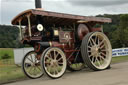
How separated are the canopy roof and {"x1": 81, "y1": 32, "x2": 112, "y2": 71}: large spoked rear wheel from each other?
866 millimetres

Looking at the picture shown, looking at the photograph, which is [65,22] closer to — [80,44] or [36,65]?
[80,44]

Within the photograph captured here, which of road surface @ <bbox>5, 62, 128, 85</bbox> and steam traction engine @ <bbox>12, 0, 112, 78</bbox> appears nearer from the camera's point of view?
road surface @ <bbox>5, 62, 128, 85</bbox>

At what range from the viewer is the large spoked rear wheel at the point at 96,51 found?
8.17 metres

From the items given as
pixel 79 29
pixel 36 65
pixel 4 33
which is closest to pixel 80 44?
pixel 79 29

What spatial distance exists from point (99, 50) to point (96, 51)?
0.23 metres

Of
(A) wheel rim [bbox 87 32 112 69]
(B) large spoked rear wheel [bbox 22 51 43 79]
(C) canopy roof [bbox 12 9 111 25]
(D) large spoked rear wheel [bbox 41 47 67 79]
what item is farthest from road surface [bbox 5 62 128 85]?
(C) canopy roof [bbox 12 9 111 25]

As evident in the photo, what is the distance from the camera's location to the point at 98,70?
848 cm

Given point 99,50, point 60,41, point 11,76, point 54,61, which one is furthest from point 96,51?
point 11,76

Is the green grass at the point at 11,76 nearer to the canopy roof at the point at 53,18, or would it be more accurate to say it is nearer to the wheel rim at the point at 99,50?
→ the canopy roof at the point at 53,18

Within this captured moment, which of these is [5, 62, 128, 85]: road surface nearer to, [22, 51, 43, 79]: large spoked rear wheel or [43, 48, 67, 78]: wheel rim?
[43, 48, 67, 78]: wheel rim

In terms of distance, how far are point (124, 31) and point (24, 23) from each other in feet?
123

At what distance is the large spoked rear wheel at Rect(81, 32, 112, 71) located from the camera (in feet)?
26.8

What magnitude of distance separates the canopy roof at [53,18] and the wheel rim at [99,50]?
891mm

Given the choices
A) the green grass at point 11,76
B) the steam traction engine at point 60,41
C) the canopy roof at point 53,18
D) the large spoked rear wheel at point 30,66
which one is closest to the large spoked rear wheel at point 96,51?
the steam traction engine at point 60,41
